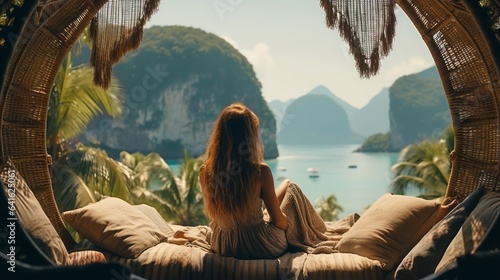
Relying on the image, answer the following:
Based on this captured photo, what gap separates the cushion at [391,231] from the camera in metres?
4.15

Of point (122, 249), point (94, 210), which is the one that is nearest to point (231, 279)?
point (122, 249)

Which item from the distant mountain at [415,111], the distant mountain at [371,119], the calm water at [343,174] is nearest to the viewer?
the calm water at [343,174]

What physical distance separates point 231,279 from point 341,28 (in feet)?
6.25

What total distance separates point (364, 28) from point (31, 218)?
255 centimetres

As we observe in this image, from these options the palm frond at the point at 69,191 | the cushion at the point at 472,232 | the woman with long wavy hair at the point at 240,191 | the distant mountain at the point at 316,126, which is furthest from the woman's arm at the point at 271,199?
the distant mountain at the point at 316,126

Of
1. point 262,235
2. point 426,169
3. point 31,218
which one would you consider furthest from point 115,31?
point 426,169

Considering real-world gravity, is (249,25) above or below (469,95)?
above

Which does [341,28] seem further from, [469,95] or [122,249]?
[122,249]

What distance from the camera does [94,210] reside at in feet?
14.7

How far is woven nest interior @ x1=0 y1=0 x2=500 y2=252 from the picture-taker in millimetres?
4504

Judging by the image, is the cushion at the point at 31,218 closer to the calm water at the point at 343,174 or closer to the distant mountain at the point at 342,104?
the calm water at the point at 343,174

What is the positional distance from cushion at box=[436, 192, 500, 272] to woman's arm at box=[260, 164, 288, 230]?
42.9 inches

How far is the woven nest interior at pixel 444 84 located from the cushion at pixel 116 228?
0.46 m

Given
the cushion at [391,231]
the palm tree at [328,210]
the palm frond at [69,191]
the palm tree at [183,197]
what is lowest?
the palm tree at [328,210]
